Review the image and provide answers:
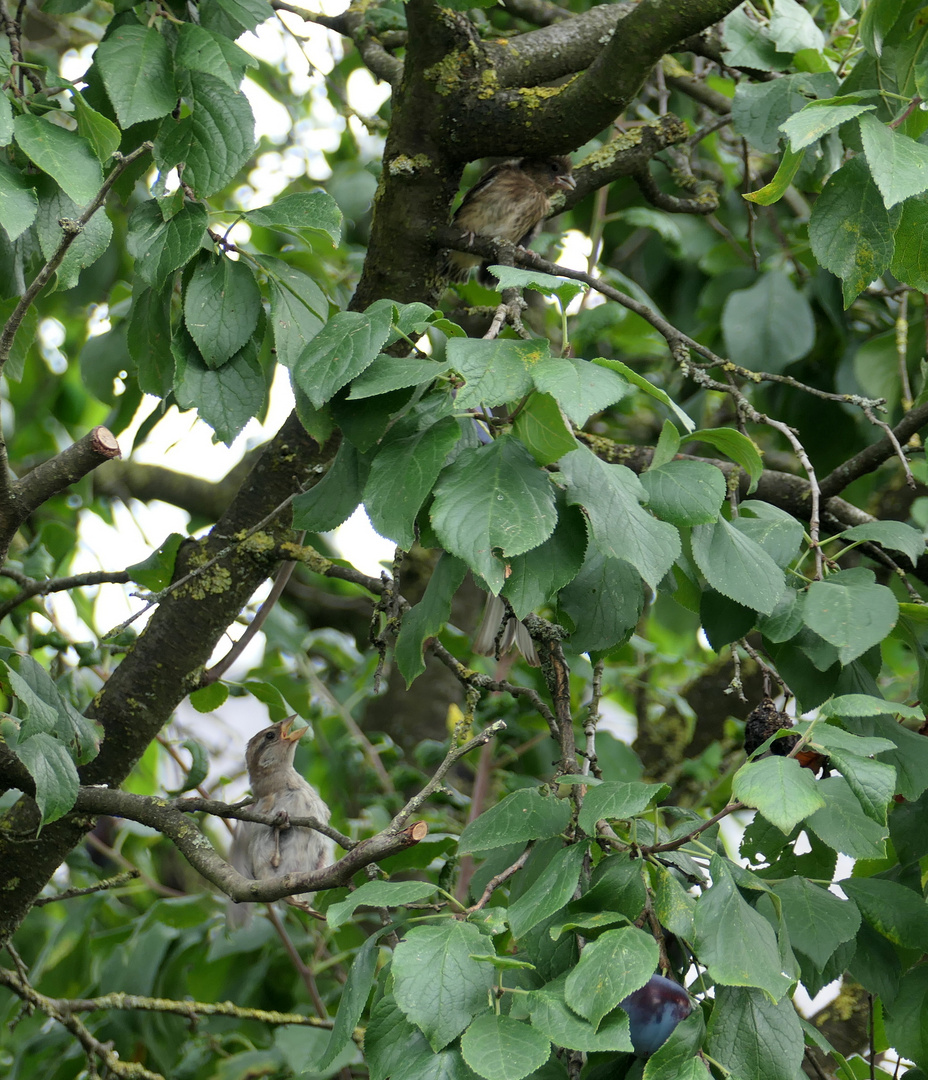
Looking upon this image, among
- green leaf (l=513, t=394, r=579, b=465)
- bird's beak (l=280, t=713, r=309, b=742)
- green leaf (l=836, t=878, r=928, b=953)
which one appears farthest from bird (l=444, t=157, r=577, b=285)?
→ green leaf (l=836, t=878, r=928, b=953)

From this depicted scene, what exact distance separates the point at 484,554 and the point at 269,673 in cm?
216

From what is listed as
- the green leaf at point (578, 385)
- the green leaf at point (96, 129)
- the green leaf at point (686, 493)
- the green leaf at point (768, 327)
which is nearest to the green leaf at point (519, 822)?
the green leaf at point (686, 493)

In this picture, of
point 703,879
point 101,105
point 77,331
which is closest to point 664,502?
point 703,879

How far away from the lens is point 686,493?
1285 mm

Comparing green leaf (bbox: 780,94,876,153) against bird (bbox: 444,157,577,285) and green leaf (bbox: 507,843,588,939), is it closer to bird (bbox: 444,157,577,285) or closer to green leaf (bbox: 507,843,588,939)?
green leaf (bbox: 507,843,588,939)

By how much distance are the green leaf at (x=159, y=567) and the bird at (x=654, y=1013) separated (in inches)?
44.3

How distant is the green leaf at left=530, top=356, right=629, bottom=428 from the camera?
1.06 m

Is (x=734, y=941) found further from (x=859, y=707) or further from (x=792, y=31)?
(x=792, y=31)

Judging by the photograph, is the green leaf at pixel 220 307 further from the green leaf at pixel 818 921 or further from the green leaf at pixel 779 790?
the green leaf at pixel 818 921

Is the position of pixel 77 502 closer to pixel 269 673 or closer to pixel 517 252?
pixel 269 673

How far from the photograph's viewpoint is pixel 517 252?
174 centimetres

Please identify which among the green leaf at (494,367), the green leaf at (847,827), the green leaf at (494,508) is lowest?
the green leaf at (847,827)

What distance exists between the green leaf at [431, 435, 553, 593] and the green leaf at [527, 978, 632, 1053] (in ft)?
1.28

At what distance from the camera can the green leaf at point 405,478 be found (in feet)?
3.87
